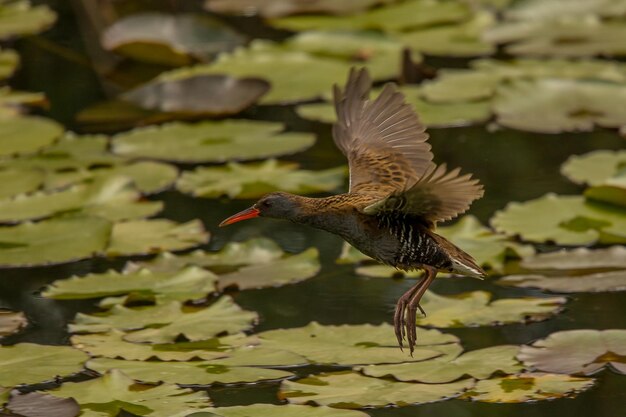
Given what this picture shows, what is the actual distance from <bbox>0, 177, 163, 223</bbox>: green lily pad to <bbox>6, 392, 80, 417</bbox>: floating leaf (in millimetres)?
1646

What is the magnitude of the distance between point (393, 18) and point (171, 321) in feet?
13.6

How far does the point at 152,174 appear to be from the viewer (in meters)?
5.97

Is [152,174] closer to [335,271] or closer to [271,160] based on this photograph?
[271,160]

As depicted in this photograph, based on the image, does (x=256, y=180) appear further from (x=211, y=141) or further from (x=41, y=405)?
(x=41, y=405)

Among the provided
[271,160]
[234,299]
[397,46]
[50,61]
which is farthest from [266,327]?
[50,61]

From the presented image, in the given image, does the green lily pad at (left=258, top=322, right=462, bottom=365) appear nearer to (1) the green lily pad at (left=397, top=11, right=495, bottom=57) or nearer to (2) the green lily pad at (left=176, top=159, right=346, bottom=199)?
(2) the green lily pad at (left=176, top=159, right=346, bottom=199)

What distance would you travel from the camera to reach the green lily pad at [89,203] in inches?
214

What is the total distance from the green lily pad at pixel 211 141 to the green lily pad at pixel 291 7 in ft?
6.54

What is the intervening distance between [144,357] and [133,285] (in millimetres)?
640

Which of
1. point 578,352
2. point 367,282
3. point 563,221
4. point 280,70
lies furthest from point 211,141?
point 578,352

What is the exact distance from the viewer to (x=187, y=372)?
405 cm

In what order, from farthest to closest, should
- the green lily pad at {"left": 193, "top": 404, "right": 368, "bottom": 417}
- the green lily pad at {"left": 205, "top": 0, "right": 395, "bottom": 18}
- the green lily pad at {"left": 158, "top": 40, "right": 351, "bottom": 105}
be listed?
the green lily pad at {"left": 205, "top": 0, "right": 395, "bottom": 18} < the green lily pad at {"left": 158, "top": 40, "right": 351, "bottom": 105} < the green lily pad at {"left": 193, "top": 404, "right": 368, "bottom": 417}

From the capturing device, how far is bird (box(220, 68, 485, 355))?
12.7 feet

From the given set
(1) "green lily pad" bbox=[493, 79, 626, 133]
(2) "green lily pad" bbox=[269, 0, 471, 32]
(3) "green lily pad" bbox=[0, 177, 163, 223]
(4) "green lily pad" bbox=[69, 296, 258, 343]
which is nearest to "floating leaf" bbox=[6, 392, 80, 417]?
(4) "green lily pad" bbox=[69, 296, 258, 343]
